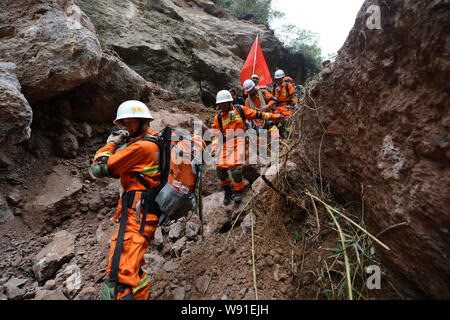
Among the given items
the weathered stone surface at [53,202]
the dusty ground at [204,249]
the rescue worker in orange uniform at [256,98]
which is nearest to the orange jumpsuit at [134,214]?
the dusty ground at [204,249]

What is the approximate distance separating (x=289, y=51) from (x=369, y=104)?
1575 cm

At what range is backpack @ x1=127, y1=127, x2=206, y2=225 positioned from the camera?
7.16ft

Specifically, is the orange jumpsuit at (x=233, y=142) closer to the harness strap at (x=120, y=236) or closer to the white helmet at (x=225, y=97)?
the white helmet at (x=225, y=97)

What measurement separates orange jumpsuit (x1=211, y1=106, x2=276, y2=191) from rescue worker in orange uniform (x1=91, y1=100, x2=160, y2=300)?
1.73 meters

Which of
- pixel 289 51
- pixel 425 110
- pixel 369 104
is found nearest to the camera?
pixel 425 110

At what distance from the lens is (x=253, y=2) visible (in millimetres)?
15633

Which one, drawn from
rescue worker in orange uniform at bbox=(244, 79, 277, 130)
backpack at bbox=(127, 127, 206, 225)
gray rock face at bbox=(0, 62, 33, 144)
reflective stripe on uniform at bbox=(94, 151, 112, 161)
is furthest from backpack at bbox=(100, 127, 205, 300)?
rescue worker in orange uniform at bbox=(244, 79, 277, 130)

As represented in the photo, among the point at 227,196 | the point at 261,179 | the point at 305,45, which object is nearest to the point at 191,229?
the point at 227,196

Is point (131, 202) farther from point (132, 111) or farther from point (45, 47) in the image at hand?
point (45, 47)

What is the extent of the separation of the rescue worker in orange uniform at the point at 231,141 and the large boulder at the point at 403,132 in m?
2.02

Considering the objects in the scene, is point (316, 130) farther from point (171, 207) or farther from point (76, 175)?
point (76, 175)

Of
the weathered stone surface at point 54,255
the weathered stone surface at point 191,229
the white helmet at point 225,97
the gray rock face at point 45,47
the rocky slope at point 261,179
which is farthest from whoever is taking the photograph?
the white helmet at point 225,97

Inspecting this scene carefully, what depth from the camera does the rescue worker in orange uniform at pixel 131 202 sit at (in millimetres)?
1862
